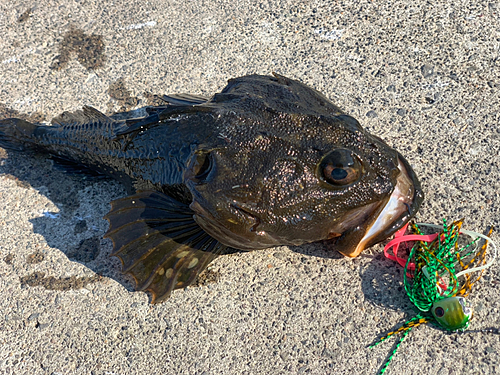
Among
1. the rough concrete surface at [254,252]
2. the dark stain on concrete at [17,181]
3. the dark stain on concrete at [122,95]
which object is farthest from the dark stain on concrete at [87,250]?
the dark stain on concrete at [122,95]

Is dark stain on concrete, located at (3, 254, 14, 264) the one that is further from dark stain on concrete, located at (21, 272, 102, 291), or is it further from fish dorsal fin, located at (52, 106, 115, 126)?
fish dorsal fin, located at (52, 106, 115, 126)

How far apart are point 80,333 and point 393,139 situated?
2.54 meters

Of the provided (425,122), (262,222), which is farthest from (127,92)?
(425,122)

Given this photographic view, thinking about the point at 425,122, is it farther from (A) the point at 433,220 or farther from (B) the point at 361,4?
(B) the point at 361,4

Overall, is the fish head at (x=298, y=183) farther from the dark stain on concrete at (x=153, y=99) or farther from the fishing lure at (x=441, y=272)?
the dark stain on concrete at (x=153, y=99)

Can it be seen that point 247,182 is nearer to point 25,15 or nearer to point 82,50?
point 82,50

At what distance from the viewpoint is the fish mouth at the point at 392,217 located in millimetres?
2611

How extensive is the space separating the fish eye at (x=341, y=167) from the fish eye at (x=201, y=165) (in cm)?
64

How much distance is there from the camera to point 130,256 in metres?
2.97

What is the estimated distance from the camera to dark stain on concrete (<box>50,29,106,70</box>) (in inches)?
172

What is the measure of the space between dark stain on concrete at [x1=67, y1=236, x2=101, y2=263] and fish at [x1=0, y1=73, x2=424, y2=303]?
40cm

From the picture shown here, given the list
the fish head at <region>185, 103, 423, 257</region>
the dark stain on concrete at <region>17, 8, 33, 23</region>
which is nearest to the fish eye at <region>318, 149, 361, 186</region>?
the fish head at <region>185, 103, 423, 257</region>

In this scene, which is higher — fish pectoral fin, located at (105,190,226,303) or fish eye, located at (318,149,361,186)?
fish eye, located at (318,149,361,186)

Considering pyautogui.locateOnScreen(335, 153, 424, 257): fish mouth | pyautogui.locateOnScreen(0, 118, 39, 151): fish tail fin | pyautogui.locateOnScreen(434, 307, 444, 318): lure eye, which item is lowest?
pyautogui.locateOnScreen(0, 118, 39, 151): fish tail fin
